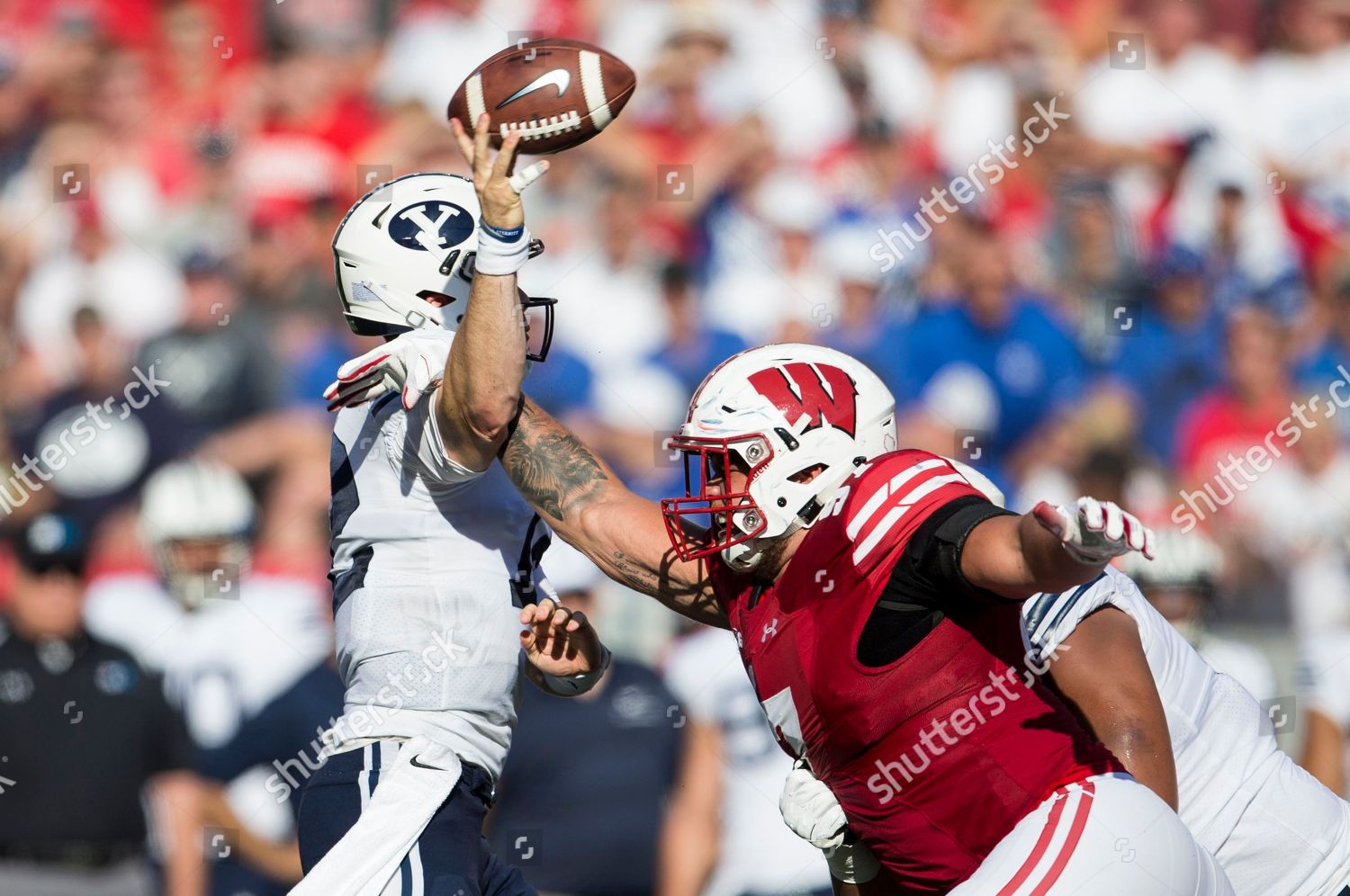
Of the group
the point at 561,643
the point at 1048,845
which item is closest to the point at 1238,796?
the point at 1048,845

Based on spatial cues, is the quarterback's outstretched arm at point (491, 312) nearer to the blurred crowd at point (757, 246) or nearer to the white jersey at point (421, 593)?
the white jersey at point (421, 593)

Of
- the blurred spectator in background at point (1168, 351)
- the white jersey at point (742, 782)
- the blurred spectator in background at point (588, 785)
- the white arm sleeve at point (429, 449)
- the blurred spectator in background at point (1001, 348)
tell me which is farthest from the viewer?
the blurred spectator in background at point (1168, 351)

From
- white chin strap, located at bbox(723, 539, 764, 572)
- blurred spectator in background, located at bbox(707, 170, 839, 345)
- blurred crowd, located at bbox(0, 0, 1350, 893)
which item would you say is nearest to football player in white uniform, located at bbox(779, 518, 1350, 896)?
white chin strap, located at bbox(723, 539, 764, 572)

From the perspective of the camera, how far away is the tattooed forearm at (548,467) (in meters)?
3.62

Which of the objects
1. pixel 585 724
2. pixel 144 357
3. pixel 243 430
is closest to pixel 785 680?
pixel 585 724

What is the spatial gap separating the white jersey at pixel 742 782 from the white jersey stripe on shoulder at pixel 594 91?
2356 millimetres

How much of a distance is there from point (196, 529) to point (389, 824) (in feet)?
10.5

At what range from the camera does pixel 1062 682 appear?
10.3 feet

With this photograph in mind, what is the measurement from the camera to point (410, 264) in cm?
358

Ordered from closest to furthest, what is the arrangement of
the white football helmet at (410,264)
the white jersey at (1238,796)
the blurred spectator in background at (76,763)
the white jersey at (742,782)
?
the white jersey at (1238,796) < the white football helmet at (410,264) < the white jersey at (742,782) < the blurred spectator in background at (76,763)

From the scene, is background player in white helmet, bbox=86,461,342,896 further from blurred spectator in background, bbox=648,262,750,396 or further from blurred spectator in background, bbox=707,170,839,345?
blurred spectator in background, bbox=707,170,839,345

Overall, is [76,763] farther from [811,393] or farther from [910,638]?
[910,638]

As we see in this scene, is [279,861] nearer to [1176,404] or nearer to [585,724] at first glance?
[585,724]

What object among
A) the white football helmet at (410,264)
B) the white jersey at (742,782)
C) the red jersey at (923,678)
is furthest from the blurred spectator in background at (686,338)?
the red jersey at (923,678)
